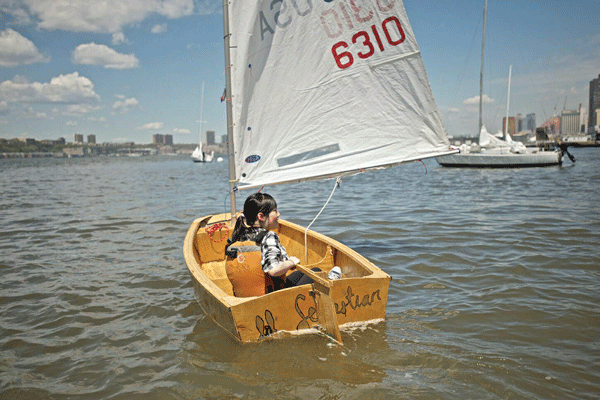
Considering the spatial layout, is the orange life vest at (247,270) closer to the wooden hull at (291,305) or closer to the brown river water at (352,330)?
the wooden hull at (291,305)

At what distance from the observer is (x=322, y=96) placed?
6422 millimetres

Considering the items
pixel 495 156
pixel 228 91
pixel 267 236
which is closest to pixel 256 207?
pixel 267 236

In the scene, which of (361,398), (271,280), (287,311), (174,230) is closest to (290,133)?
(271,280)

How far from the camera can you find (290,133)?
21.4 ft

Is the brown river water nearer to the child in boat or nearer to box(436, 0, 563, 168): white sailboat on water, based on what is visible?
the child in boat

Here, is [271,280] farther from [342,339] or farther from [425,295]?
[425,295]

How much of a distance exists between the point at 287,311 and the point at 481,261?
15.5 feet

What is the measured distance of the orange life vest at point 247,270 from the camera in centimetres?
454

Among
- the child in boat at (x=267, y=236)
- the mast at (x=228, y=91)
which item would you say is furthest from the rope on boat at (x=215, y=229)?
the child in boat at (x=267, y=236)

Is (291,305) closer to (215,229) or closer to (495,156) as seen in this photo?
(215,229)

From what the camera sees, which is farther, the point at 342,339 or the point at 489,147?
the point at 489,147

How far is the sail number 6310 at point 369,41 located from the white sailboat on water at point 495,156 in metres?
28.5

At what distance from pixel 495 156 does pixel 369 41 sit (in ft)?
95.2

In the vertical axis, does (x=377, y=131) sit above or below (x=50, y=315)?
above
